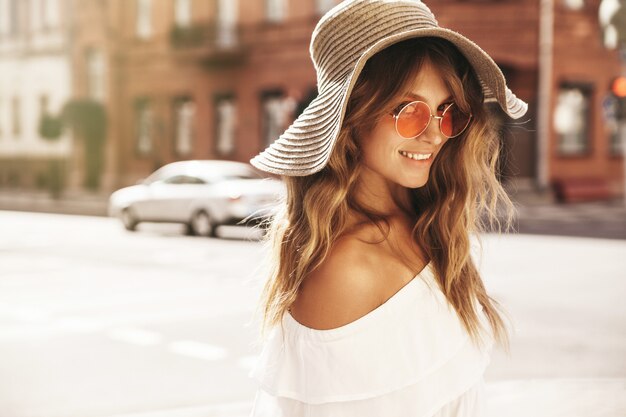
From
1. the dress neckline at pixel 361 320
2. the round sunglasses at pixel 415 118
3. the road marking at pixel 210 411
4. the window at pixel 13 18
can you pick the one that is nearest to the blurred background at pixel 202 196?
the road marking at pixel 210 411

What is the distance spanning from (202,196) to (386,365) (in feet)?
52.5

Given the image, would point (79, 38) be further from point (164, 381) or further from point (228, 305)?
point (164, 381)

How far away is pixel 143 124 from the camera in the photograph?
35375mm

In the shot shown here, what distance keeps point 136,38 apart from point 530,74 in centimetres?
1589

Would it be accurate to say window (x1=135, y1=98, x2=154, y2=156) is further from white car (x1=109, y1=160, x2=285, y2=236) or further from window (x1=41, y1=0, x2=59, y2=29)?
white car (x1=109, y1=160, x2=285, y2=236)

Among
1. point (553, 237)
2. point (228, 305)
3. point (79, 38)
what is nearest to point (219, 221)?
point (553, 237)

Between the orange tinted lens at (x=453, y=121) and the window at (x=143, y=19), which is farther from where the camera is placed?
the window at (x=143, y=19)

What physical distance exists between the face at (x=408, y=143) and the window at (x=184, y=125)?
31943 mm

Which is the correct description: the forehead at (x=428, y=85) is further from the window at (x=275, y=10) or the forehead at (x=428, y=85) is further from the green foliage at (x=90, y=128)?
the green foliage at (x=90, y=128)

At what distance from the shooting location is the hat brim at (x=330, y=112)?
1822 millimetres

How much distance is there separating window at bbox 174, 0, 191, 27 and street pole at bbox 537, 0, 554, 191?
1323 centimetres

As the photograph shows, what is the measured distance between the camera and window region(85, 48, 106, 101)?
36375 millimetres

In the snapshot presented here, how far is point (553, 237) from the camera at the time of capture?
1664 cm

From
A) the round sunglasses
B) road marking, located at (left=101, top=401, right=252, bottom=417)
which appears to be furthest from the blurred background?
the round sunglasses
